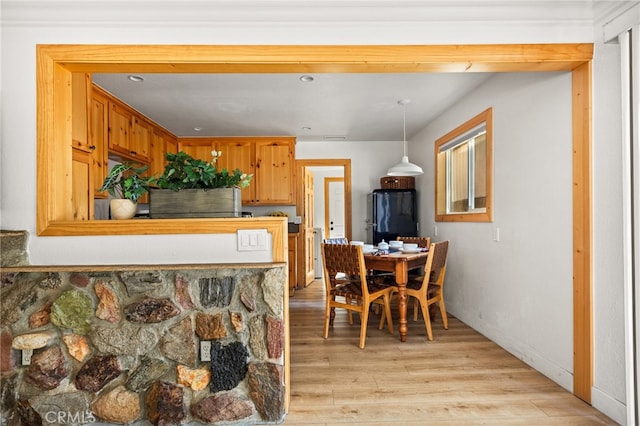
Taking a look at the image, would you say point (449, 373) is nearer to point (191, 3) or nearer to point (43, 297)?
point (43, 297)

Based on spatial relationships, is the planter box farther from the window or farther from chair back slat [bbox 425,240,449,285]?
the window

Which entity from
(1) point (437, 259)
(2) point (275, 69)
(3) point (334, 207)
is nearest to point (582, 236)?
(1) point (437, 259)

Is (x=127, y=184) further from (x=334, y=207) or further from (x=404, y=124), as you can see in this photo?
(x=334, y=207)

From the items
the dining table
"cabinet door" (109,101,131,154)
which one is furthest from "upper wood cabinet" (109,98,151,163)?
the dining table

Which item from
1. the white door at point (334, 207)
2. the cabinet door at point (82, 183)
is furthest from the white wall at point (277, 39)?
the white door at point (334, 207)

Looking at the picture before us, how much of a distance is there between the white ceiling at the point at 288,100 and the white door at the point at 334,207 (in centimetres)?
224

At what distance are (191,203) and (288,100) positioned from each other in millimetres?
1962

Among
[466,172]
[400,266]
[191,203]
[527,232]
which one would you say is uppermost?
[466,172]

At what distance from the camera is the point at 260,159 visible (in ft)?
16.3

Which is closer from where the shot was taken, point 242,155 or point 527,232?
point 527,232

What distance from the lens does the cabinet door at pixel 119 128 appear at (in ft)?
10.8

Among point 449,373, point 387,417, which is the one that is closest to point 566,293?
point 449,373

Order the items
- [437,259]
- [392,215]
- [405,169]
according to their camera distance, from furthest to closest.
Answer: [392,215] → [405,169] → [437,259]

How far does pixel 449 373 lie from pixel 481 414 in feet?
1.52
